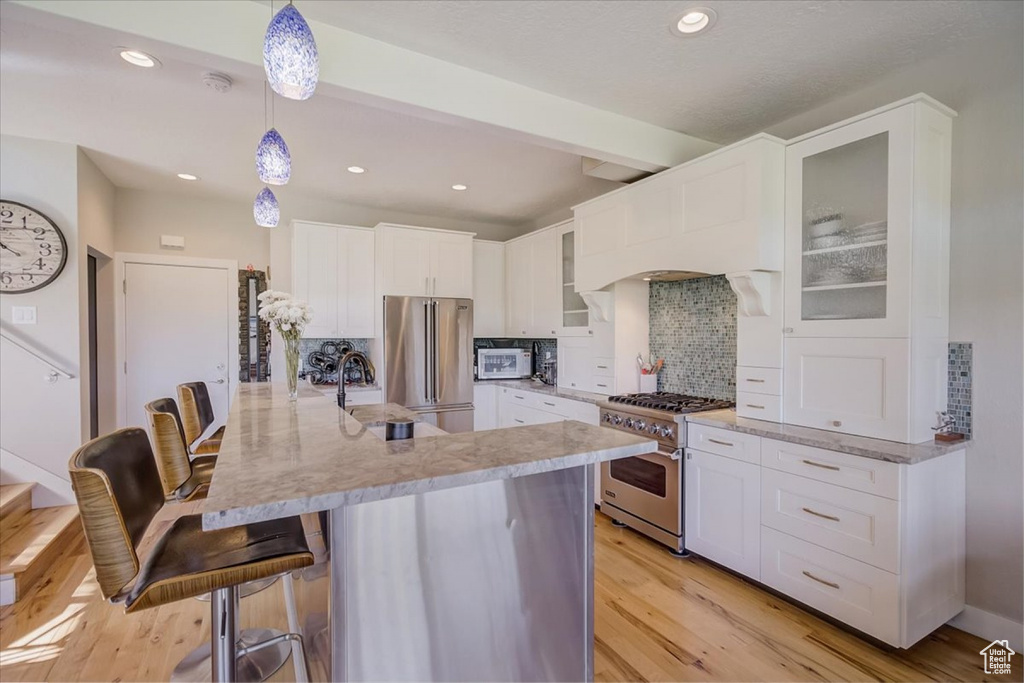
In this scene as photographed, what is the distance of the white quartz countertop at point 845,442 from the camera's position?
1922 mm

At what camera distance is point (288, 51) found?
138 cm

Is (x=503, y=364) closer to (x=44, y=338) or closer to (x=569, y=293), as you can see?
(x=569, y=293)

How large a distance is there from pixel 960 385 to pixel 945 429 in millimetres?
219

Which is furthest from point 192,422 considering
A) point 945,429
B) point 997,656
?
point 997,656

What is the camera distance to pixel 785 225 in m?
2.51

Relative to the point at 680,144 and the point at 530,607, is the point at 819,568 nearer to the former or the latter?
the point at 530,607

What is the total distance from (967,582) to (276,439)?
3.06 metres

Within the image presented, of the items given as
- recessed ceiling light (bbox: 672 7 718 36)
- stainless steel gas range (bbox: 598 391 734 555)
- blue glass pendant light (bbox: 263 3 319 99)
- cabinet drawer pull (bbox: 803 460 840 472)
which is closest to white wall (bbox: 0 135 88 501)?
blue glass pendant light (bbox: 263 3 319 99)

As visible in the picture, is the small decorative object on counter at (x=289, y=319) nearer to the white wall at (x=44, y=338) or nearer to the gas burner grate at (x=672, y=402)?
the white wall at (x=44, y=338)

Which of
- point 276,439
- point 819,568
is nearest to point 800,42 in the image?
point 819,568

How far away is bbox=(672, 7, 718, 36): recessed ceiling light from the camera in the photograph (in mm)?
1850

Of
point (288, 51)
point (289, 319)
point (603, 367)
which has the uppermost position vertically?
point (288, 51)

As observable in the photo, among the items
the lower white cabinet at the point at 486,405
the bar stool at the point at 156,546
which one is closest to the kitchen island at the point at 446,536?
the bar stool at the point at 156,546

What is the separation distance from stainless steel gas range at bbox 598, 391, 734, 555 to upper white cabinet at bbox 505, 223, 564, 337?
1.36 m
